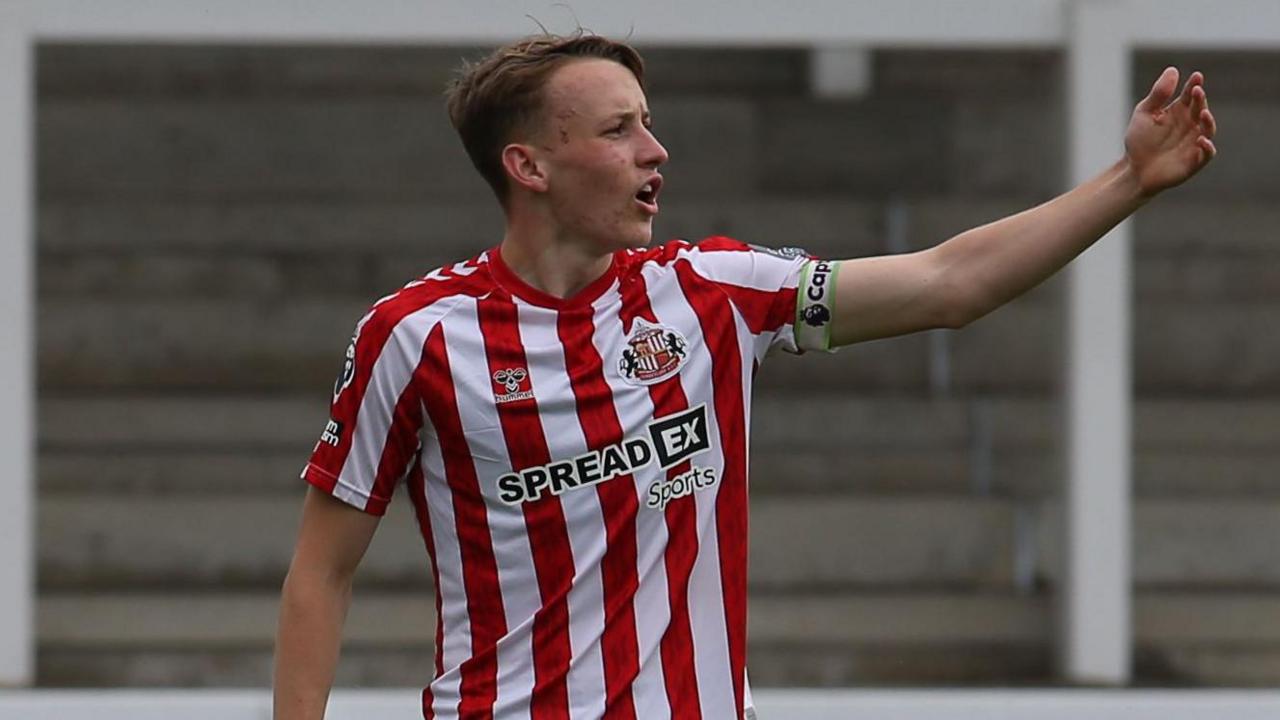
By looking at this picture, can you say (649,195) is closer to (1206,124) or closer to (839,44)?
(1206,124)

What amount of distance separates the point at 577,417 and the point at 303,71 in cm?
854

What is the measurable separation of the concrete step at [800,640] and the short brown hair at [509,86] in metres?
4.91

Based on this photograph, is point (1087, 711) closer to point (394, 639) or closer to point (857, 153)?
point (394, 639)

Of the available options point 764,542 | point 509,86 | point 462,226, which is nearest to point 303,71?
point 462,226

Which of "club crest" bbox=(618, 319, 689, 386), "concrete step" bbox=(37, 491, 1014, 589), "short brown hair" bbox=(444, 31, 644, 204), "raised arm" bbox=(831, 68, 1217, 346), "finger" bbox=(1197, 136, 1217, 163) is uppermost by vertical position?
"short brown hair" bbox=(444, 31, 644, 204)

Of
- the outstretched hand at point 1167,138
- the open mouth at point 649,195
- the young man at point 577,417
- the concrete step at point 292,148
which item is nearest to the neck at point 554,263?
the young man at point 577,417

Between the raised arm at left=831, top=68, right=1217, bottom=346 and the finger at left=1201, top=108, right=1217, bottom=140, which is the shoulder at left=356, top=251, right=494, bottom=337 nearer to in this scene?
the raised arm at left=831, top=68, right=1217, bottom=346

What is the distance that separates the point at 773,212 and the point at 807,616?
7.50 feet

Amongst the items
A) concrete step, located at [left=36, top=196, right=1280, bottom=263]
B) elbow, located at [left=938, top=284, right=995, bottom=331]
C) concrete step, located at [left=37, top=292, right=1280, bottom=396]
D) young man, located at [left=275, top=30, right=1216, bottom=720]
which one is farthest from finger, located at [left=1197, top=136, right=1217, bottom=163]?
concrete step, located at [left=36, top=196, right=1280, bottom=263]

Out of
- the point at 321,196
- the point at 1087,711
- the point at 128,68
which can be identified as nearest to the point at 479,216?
the point at 321,196

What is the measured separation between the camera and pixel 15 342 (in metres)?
7.18

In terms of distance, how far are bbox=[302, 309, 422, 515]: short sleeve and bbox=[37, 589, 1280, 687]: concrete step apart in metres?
4.86

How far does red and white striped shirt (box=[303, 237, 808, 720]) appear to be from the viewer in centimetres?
265

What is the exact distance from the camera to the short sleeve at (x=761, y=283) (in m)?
2.74
